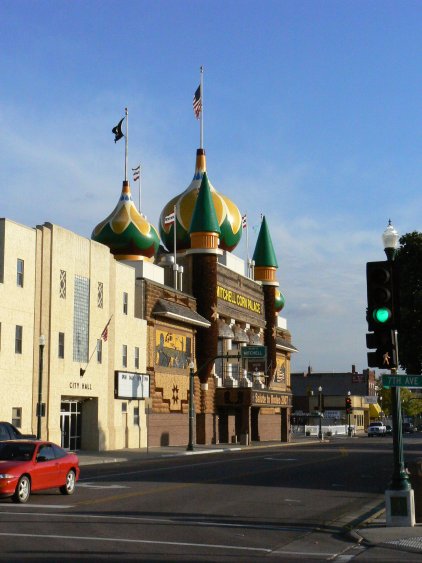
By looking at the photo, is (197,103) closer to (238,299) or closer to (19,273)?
(238,299)

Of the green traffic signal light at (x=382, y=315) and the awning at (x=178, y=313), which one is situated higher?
the awning at (x=178, y=313)

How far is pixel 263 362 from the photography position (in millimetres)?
75938

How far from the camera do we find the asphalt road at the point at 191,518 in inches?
531

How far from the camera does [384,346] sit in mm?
16547

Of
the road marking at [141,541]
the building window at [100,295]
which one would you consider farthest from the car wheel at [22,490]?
the building window at [100,295]

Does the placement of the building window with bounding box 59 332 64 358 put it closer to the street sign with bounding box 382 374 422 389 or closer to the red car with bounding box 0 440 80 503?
the red car with bounding box 0 440 80 503

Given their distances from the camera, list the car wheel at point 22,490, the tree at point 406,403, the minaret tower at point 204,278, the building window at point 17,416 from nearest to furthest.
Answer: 1. the car wheel at point 22,490
2. the building window at point 17,416
3. the minaret tower at point 204,278
4. the tree at point 406,403

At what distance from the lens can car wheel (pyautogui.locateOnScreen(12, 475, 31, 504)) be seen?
1992cm

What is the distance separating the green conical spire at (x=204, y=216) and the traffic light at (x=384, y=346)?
4829cm

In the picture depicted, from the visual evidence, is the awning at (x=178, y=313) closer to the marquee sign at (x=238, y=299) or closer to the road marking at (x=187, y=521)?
the marquee sign at (x=238, y=299)

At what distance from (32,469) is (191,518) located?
4489 millimetres

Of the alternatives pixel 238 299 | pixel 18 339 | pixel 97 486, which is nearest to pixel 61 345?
pixel 18 339

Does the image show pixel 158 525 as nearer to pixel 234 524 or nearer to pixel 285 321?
pixel 234 524

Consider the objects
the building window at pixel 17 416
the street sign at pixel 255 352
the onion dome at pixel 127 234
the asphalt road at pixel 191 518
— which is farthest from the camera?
the onion dome at pixel 127 234
